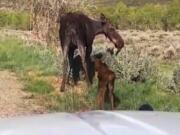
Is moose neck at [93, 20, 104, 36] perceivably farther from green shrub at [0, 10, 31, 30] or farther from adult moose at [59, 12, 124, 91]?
green shrub at [0, 10, 31, 30]

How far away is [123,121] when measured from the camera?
2770mm

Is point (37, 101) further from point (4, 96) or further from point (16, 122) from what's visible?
point (16, 122)

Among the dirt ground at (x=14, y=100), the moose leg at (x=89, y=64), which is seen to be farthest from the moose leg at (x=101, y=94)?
the moose leg at (x=89, y=64)

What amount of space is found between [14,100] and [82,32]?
1.57m

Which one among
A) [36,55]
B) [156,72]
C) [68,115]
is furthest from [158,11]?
[68,115]

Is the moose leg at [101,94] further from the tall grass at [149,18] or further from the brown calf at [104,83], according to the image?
the tall grass at [149,18]

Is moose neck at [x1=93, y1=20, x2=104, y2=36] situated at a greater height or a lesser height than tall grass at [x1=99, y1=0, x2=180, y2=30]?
greater

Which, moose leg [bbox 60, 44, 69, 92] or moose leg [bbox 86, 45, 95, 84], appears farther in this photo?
moose leg [bbox 60, 44, 69, 92]

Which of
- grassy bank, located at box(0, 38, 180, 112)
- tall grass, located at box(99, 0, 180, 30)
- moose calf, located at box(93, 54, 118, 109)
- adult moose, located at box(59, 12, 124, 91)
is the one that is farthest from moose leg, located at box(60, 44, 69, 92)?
tall grass, located at box(99, 0, 180, 30)

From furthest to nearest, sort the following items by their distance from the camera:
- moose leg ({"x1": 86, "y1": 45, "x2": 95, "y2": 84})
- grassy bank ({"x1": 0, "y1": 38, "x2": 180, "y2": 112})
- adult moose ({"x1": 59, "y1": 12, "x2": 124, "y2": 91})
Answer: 1. moose leg ({"x1": 86, "y1": 45, "x2": 95, "y2": 84})
2. adult moose ({"x1": 59, "y1": 12, "x2": 124, "y2": 91})
3. grassy bank ({"x1": 0, "y1": 38, "x2": 180, "y2": 112})

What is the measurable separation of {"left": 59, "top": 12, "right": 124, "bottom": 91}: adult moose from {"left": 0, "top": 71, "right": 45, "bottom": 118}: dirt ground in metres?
1.04

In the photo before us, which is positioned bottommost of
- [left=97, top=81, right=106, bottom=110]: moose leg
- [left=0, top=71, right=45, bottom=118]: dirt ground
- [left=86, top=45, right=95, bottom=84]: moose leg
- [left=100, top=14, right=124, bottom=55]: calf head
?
[left=0, top=71, right=45, bottom=118]: dirt ground

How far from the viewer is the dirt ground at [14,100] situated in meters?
10.6

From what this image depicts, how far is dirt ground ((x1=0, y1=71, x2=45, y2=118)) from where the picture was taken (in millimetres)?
10609
